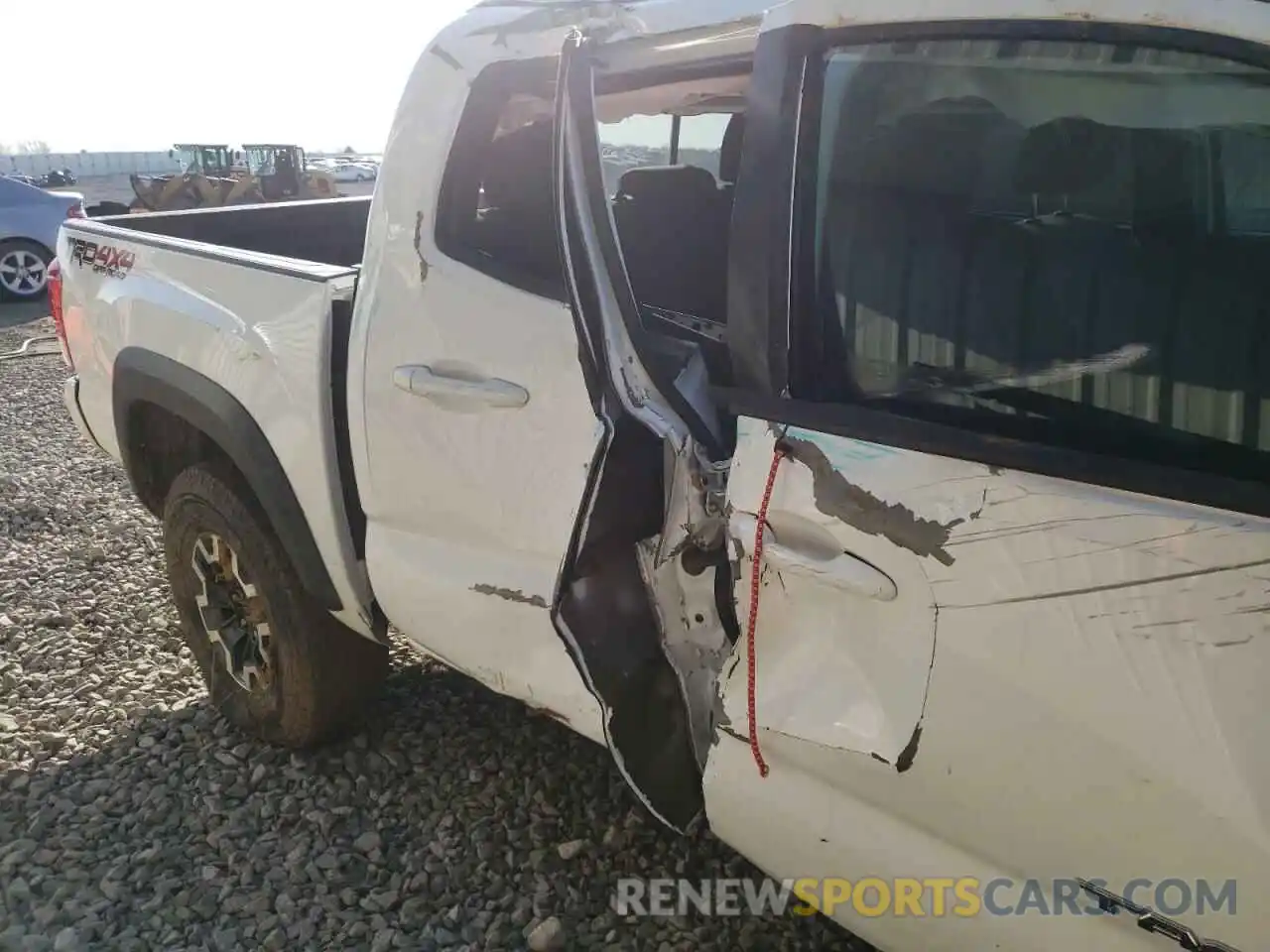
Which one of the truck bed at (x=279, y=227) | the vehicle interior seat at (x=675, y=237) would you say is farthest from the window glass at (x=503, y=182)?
the truck bed at (x=279, y=227)

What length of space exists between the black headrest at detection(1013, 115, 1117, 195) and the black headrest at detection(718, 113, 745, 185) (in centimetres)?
97

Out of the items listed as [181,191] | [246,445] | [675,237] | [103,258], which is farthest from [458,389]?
[181,191]

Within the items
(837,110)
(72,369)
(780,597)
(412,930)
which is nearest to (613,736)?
(780,597)

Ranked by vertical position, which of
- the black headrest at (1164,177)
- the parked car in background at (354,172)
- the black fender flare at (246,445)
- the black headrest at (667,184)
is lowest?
the parked car in background at (354,172)

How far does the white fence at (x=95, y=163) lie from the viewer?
1567 inches

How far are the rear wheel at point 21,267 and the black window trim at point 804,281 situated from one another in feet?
37.0

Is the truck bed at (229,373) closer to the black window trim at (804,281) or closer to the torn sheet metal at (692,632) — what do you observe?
the torn sheet metal at (692,632)

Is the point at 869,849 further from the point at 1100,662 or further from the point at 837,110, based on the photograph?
the point at 837,110

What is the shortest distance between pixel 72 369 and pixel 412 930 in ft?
7.66

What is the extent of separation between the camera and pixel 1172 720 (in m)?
1.26

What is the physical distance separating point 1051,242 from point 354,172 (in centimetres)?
3625

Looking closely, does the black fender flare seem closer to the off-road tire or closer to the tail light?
the off-road tire

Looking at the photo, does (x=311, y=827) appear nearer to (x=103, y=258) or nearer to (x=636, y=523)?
(x=636, y=523)

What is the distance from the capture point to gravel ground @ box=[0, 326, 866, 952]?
2443 mm
